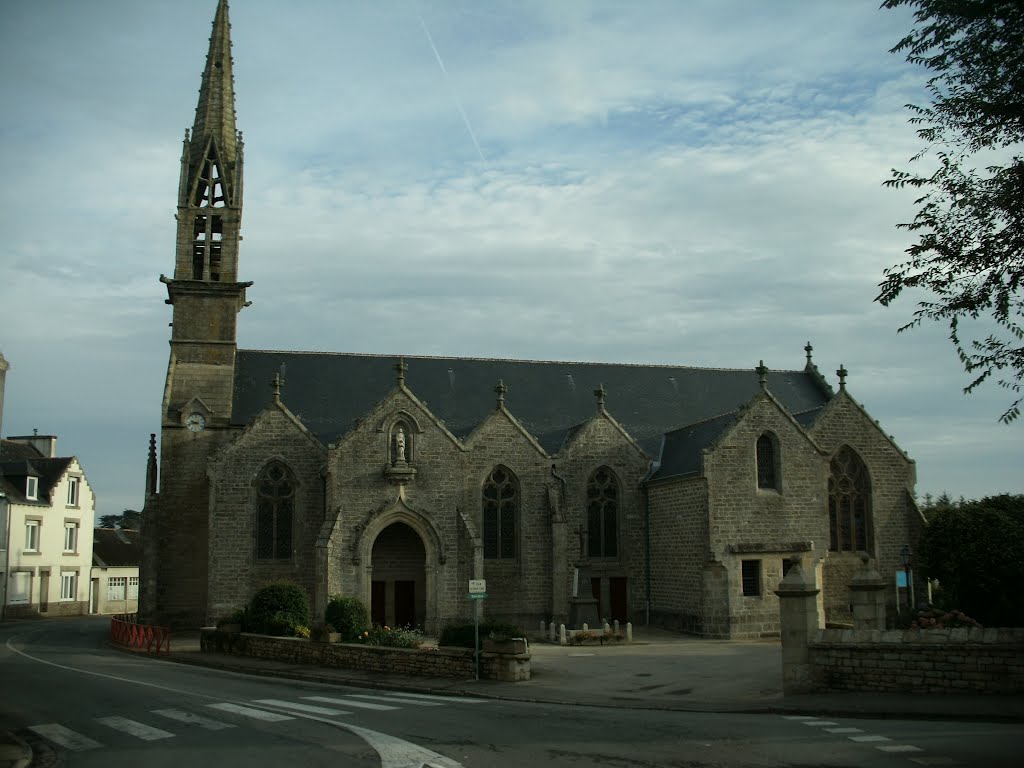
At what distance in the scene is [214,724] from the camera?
13828 mm

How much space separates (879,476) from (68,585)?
4285cm

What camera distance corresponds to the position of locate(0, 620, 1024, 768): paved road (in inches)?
438

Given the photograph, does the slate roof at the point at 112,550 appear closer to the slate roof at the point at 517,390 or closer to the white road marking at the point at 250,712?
the slate roof at the point at 517,390

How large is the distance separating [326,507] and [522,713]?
16.4 metres

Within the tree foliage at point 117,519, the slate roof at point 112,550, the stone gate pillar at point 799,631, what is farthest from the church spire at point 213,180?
the tree foliage at point 117,519

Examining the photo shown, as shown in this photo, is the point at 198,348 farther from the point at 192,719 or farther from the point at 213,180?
the point at 192,719

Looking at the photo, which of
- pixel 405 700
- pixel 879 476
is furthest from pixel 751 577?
pixel 405 700

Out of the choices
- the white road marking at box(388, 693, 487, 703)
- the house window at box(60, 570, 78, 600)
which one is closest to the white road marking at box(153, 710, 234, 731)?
the white road marking at box(388, 693, 487, 703)

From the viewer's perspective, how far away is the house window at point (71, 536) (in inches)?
2036

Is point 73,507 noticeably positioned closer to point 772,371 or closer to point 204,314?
point 204,314

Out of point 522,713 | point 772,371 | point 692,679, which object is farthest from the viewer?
point 772,371

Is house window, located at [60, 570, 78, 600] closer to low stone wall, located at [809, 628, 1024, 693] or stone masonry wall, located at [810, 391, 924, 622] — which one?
stone masonry wall, located at [810, 391, 924, 622]

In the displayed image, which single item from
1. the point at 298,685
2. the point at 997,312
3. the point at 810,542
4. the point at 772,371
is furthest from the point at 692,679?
the point at 772,371

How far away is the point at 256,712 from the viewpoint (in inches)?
591
